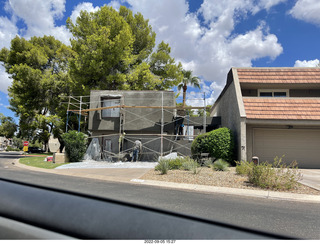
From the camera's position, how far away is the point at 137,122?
820 inches

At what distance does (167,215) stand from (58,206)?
1.19ft

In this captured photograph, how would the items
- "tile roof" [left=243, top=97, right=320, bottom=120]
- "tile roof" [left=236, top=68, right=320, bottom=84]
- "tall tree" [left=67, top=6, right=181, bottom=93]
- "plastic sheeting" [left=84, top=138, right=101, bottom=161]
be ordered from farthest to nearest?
"tall tree" [left=67, top=6, right=181, bottom=93] < "plastic sheeting" [left=84, top=138, right=101, bottom=161] < "tile roof" [left=236, top=68, right=320, bottom=84] < "tile roof" [left=243, top=97, right=320, bottom=120]

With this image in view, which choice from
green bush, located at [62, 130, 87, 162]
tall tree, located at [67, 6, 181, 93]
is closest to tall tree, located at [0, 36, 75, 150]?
tall tree, located at [67, 6, 181, 93]

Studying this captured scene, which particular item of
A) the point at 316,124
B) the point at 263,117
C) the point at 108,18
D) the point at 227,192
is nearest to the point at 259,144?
the point at 263,117

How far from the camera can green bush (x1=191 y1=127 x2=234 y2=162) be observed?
1384 cm

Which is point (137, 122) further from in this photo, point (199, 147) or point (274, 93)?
point (274, 93)

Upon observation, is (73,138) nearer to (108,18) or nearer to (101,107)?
(101,107)

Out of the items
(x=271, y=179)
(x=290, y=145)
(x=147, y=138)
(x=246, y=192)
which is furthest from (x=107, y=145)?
(x=271, y=179)

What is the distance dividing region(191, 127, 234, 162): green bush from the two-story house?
0.69 meters

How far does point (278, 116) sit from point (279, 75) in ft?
13.8

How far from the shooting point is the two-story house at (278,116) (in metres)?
14.1

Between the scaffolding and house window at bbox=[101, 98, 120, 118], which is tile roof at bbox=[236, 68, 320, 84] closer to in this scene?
the scaffolding

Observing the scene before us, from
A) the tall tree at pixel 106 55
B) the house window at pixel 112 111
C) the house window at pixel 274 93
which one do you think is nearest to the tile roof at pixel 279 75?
the house window at pixel 274 93

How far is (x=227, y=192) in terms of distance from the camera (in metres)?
7.78
